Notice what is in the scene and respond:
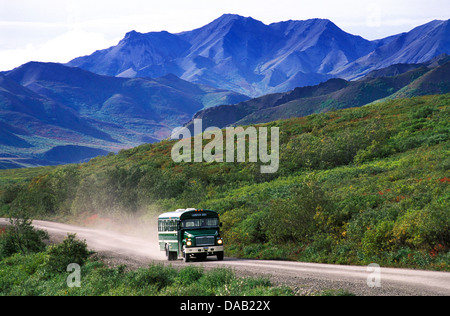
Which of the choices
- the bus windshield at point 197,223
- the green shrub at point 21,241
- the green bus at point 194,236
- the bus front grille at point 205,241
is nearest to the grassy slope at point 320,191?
the green shrub at point 21,241

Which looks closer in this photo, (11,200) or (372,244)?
(372,244)

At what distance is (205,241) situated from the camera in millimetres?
27922

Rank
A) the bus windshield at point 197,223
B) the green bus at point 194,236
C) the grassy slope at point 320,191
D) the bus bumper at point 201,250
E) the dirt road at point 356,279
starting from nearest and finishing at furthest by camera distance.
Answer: the dirt road at point 356,279
the grassy slope at point 320,191
the bus bumper at point 201,250
the green bus at point 194,236
the bus windshield at point 197,223

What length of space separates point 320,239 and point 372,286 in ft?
37.1

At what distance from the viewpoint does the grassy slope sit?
79.3 feet

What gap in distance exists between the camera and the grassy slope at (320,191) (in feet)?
79.3

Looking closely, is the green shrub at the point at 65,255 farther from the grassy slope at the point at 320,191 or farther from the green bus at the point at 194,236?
the grassy slope at the point at 320,191

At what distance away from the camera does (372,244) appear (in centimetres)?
2373

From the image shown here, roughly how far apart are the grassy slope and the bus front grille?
3.81 meters

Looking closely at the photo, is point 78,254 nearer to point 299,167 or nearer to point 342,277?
point 342,277

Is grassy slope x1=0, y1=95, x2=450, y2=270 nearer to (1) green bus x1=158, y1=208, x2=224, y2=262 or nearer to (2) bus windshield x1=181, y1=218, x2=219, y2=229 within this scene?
(1) green bus x1=158, y1=208, x2=224, y2=262
